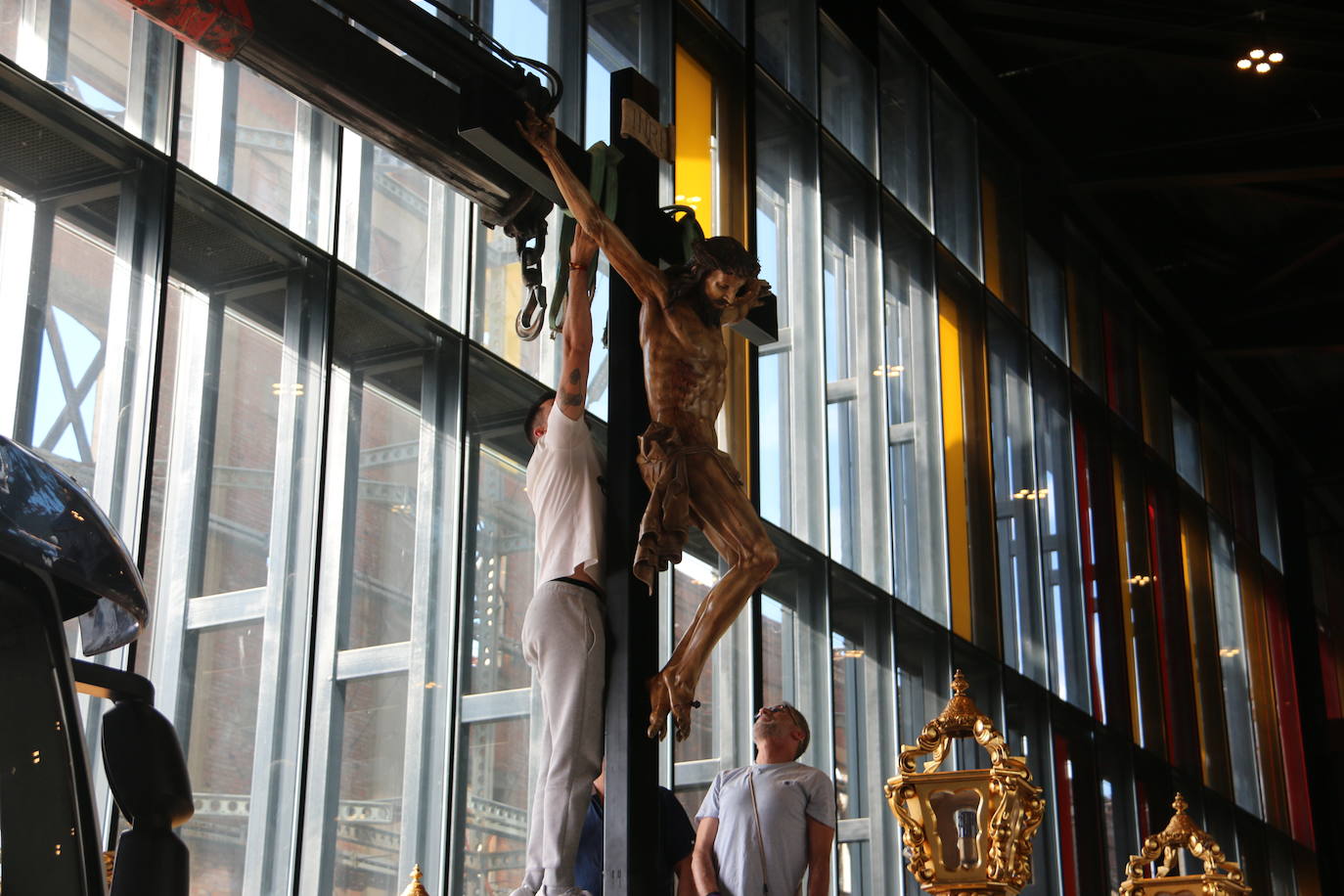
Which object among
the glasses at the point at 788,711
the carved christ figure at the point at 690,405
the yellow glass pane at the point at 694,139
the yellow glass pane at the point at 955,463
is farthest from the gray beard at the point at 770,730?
the yellow glass pane at the point at 955,463

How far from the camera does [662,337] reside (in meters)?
3.57

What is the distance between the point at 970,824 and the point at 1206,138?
1200cm

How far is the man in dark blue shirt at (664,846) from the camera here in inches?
158

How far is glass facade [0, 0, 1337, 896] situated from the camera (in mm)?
5539

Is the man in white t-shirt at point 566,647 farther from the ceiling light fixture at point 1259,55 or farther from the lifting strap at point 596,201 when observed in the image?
the ceiling light fixture at point 1259,55

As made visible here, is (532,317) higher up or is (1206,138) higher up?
(1206,138)

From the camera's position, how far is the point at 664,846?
13.4ft

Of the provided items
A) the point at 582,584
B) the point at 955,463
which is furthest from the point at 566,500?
the point at 955,463

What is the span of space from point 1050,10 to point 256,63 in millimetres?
11674

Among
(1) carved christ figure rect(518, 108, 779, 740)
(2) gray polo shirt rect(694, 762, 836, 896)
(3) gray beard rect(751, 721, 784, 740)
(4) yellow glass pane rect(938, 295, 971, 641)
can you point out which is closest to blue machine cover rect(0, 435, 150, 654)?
(1) carved christ figure rect(518, 108, 779, 740)

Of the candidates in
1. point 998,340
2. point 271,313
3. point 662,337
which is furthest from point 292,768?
point 998,340

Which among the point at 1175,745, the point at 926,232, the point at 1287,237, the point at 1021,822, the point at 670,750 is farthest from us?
the point at 1287,237

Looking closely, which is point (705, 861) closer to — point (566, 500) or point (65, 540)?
point (566, 500)

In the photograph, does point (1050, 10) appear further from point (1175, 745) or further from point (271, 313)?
point (271, 313)
